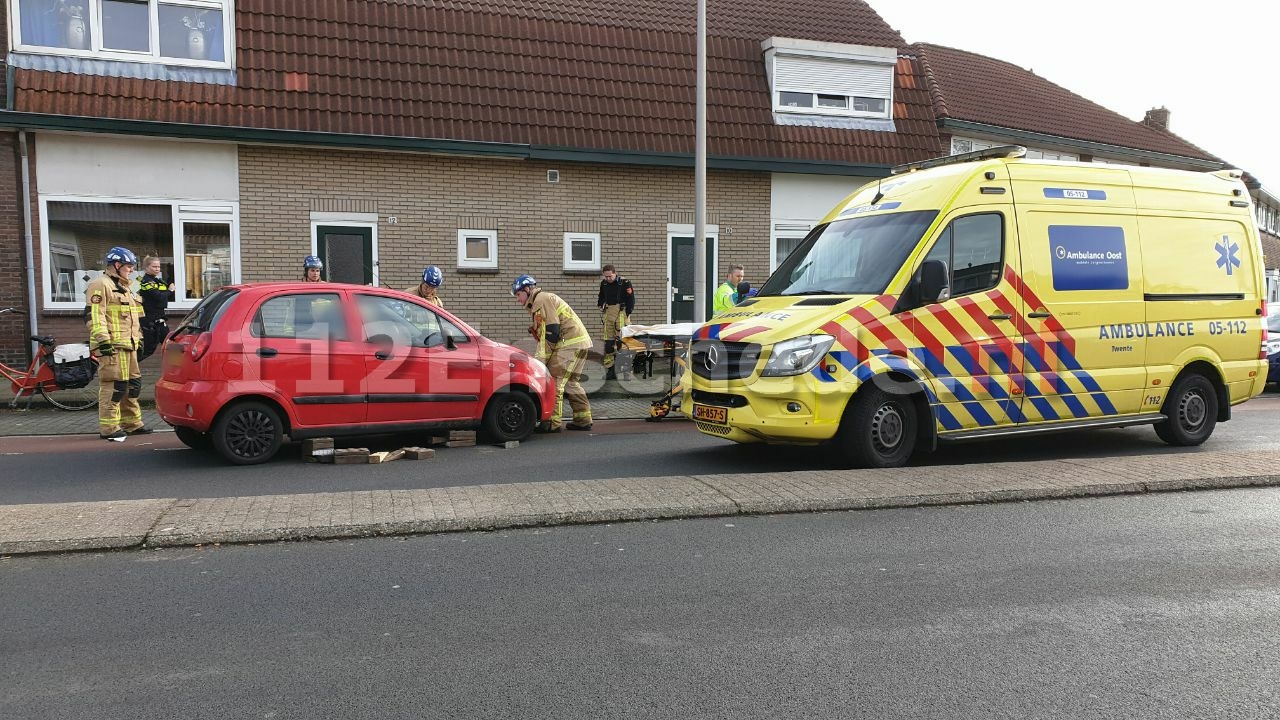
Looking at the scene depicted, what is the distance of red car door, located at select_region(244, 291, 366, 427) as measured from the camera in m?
8.23

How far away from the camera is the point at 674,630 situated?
Result: 4.20 m

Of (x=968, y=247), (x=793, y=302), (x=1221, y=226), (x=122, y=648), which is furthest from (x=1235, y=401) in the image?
(x=122, y=648)

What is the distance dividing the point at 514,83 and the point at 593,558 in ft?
40.0

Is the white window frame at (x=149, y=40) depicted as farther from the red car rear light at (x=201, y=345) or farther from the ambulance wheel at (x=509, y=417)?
the ambulance wheel at (x=509, y=417)

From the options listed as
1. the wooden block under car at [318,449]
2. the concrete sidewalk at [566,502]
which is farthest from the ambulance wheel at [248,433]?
the concrete sidewalk at [566,502]

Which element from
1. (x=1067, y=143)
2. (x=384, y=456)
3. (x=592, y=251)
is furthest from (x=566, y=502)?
(x=1067, y=143)

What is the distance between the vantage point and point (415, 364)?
8.88 meters

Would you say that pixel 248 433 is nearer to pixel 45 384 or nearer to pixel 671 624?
pixel 45 384

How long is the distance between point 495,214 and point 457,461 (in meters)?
8.19

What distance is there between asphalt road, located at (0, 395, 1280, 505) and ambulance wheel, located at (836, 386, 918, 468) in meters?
0.48

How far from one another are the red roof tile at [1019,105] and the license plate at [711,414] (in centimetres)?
1413

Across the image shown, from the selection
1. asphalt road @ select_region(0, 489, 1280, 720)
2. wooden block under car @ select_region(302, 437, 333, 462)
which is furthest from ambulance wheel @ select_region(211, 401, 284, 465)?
asphalt road @ select_region(0, 489, 1280, 720)

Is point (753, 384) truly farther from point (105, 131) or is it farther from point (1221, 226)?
point (105, 131)

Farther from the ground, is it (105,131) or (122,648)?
(105,131)
